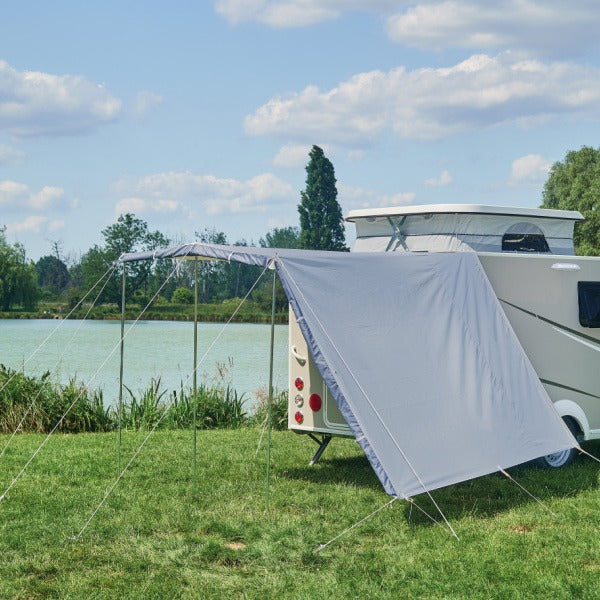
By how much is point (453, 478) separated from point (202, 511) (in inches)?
81.5

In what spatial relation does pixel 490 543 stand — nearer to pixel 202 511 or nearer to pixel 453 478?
pixel 453 478

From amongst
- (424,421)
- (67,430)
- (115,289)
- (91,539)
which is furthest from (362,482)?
(115,289)

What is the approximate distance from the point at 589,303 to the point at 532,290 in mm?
773

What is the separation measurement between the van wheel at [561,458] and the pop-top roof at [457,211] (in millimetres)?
2321

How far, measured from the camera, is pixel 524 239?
10289 millimetres

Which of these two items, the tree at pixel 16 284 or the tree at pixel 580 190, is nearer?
the tree at pixel 580 190

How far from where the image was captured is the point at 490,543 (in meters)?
6.56

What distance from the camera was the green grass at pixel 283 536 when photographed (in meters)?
5.73

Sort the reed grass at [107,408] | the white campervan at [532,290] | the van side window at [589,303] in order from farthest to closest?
the reed grass at [107,408] → the van side window at [589,303] → the white campervan at [532,290]

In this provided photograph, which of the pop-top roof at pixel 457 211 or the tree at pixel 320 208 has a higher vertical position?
the tree at pixel 320 208

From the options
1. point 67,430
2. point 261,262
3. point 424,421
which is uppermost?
point 261,262

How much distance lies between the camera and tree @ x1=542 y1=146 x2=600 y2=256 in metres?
43.5

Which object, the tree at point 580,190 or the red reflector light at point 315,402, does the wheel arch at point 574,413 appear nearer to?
the red reflector light at point 315,402

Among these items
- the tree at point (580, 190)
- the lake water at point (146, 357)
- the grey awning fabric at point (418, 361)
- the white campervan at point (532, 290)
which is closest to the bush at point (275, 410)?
the lake water at point (146, 357)
